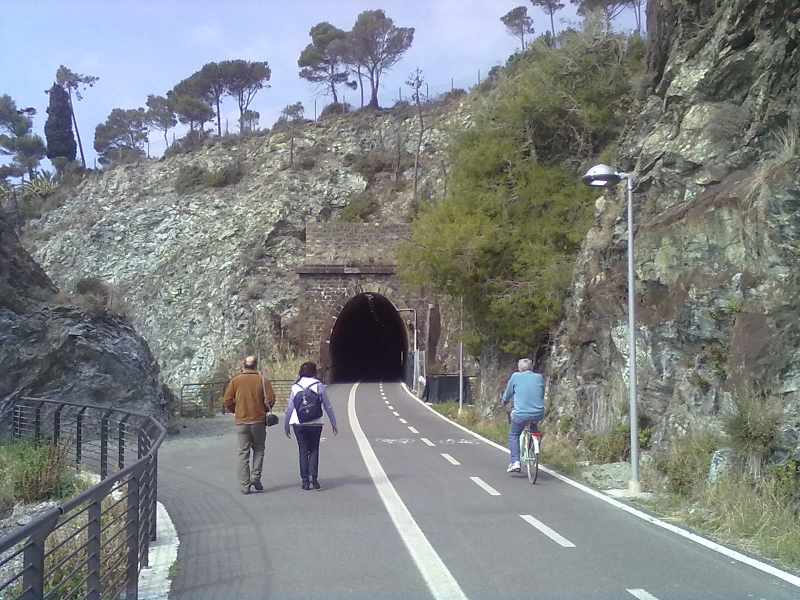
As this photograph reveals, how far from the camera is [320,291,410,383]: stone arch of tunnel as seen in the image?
43.4m

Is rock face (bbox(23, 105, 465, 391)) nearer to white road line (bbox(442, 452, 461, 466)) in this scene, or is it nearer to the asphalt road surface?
white road line (bbox(442, 452, 461, 466))

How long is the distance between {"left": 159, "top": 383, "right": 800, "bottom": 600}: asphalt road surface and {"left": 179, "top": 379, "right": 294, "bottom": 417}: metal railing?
13094 millimetres

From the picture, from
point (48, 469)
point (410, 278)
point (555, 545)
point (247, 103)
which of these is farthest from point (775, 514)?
point (247, 103)

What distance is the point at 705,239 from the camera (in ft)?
39.2

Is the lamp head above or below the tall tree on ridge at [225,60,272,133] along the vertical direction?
below

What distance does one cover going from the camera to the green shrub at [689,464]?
9312 mm

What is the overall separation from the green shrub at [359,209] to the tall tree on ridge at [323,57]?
2174cm

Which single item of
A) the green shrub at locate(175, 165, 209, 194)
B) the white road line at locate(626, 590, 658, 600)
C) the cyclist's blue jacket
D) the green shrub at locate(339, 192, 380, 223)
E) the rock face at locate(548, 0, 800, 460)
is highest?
the green shrub at locate(175, 165, 209, 194)

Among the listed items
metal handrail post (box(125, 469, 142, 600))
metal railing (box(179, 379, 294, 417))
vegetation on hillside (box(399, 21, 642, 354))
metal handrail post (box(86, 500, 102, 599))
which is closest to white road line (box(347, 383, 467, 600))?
metal handrail post (box(125, 469, 142, 600))

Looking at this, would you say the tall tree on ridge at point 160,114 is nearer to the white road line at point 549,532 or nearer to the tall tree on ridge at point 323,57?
the tall tree on ridge at point 323,57

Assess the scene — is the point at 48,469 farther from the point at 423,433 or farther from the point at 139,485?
the point at 423,433

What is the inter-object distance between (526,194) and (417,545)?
1706cm

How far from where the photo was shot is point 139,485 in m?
6.23

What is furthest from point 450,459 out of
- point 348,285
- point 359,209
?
point 359,209
